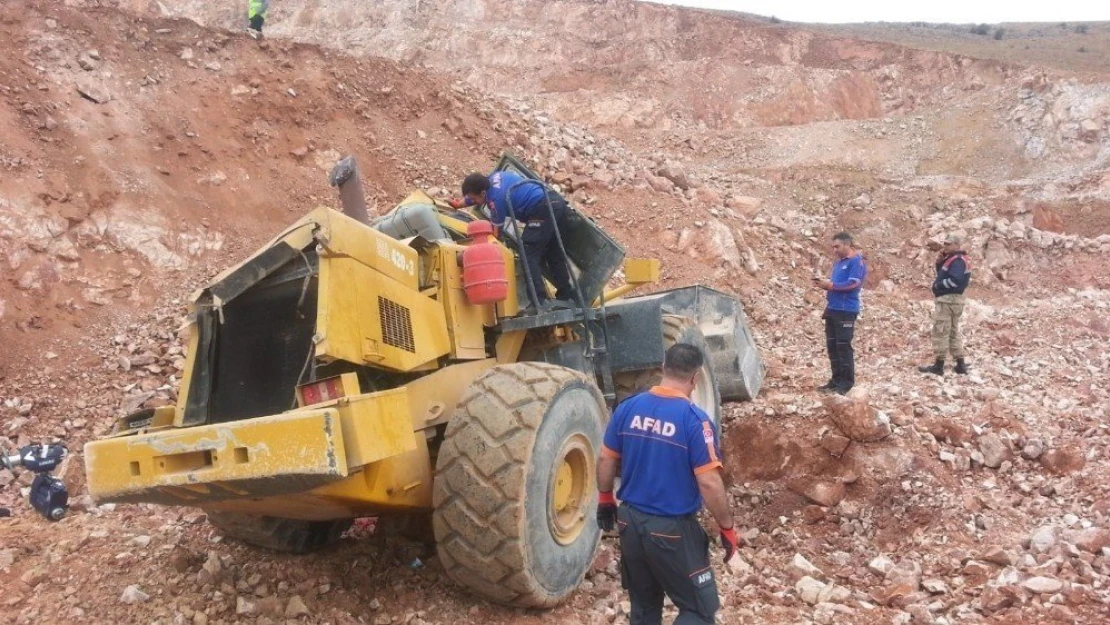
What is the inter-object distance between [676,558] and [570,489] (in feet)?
4.00

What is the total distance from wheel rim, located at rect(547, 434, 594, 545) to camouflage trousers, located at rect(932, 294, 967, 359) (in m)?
4.86

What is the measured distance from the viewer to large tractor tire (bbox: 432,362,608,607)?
3.85 metres

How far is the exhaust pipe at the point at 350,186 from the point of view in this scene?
211 inches

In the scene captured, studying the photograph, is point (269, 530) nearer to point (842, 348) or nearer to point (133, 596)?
point (133, 596)

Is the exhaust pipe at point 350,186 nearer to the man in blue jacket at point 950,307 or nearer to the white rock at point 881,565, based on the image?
the white rock at point 881,565

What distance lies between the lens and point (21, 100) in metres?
9.59

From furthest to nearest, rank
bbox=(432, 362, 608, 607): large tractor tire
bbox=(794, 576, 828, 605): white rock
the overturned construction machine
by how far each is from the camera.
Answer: bbox=(794, 576, 828, 605): white rock → bbox=(432, 362, 608, 607): large tractor tire → the overturned construction machine

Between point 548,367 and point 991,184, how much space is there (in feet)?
53.9

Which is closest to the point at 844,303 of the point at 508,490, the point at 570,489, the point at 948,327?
the point at 948,327

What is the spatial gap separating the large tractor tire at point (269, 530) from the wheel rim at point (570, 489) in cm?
143

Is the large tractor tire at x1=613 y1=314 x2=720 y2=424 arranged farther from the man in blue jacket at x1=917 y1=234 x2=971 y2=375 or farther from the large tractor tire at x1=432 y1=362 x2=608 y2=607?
the man in blue jacket at x1=917 y1=234 x2=971 y2=375

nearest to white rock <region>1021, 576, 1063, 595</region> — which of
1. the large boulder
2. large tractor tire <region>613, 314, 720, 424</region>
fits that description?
the large boulder

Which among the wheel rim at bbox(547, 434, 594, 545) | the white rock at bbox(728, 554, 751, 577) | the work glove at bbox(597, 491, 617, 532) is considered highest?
the work glove at bbox(597, 491, 617, 532)

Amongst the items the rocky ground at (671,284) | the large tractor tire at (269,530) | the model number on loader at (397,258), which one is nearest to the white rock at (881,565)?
the rocky ground at (671,284)
